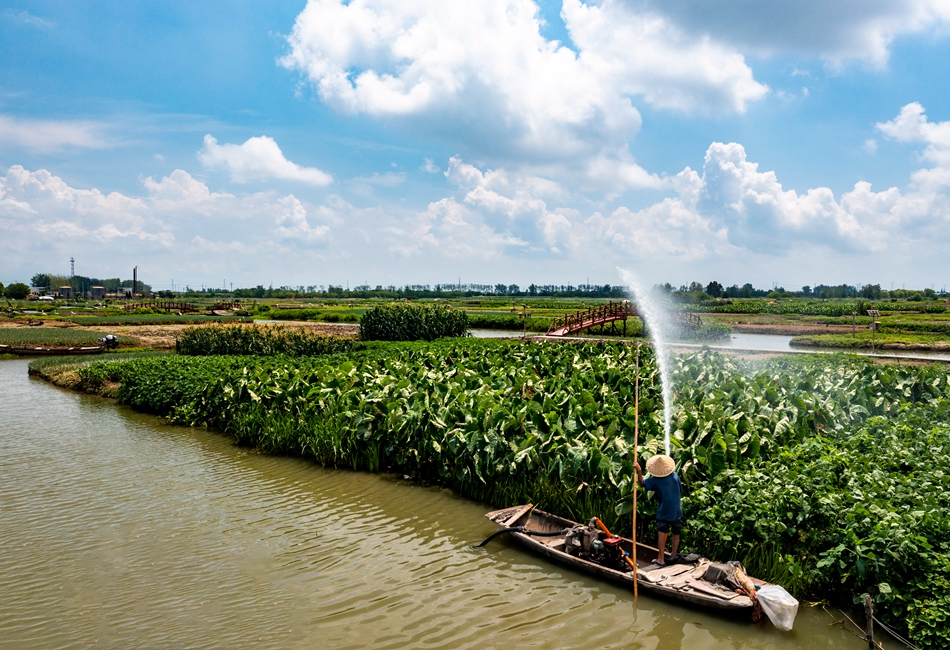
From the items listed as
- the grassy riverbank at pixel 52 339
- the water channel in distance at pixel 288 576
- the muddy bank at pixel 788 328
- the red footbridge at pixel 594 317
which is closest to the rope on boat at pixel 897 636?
the water channel in distance at pixel 288 576

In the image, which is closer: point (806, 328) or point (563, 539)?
point (563, 539)

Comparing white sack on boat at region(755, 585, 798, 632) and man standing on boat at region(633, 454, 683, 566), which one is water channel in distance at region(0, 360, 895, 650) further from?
man standing on boat at region(633, 454, 683, 566)

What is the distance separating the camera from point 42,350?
3594 centimetres

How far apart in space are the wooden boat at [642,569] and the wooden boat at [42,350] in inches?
1356

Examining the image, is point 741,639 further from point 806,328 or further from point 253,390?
point 806,328

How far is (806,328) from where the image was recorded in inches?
2263

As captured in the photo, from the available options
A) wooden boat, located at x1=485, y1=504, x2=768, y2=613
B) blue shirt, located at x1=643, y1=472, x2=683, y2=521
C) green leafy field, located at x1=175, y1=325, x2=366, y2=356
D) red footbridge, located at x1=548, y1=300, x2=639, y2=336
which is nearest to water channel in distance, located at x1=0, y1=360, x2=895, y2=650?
wooden boat, located at x1=485, y1=504, x2=768, y2=613

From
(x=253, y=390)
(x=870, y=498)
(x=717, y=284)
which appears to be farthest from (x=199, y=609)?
(x=717, y=284)

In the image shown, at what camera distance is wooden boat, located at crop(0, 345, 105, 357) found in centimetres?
3534

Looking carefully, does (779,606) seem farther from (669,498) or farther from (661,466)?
(661,466)

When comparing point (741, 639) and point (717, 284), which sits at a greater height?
point (717, 284)

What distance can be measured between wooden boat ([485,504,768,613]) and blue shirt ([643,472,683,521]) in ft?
1.74

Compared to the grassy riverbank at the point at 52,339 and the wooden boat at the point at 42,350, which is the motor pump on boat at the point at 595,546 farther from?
the grassy riverbank at the point at 52,339

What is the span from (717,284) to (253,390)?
120855 mm
